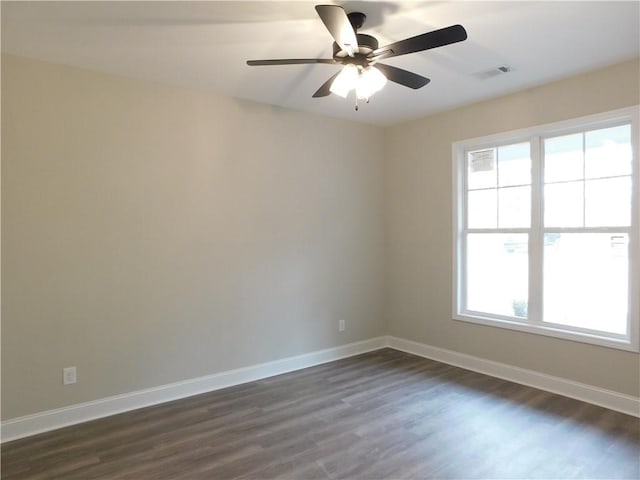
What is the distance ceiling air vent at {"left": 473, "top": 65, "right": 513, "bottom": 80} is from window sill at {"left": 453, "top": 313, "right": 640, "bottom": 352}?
222 centimetres

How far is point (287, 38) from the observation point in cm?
258

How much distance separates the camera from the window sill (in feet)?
10.2

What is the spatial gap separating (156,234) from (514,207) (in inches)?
130

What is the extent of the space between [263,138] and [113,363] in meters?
2.36

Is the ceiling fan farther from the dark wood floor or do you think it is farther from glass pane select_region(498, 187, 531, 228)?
the dark wood floor

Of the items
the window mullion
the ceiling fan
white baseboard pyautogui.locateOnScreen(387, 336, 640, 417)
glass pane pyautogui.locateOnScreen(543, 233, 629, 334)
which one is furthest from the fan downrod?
white baseboard pyautogui.locateOnScreen(387, 336, 640, 417)

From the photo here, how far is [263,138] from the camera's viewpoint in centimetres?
390

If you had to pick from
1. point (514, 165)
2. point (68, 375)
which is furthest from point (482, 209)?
point (68, 375)

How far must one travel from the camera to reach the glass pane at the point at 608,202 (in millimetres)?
3166

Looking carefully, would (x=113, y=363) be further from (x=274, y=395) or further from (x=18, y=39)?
(x=18, y=39)

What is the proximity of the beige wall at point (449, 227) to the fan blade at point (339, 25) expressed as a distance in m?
2.22

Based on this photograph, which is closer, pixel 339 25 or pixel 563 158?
pixel 339 25

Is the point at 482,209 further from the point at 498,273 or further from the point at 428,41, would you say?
the point at 428,41

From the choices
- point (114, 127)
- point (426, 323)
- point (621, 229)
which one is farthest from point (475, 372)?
point (114, 127)
